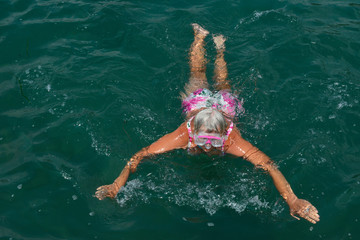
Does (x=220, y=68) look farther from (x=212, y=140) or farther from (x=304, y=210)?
(x=304, y=210)

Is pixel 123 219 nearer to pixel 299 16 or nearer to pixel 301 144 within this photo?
pixel 301 144

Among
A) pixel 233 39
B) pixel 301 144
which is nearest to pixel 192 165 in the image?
pixel 301 144

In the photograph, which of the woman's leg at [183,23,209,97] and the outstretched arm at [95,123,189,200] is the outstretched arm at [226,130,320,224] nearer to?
Result: the outstretched arm at [95,123,189,200]

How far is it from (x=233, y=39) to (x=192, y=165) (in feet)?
11.5

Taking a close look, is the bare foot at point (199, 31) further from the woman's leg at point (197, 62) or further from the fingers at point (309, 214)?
the fingers at point (309, 214)

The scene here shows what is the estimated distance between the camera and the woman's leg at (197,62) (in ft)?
22.2

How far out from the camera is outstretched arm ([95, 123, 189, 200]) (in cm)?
501

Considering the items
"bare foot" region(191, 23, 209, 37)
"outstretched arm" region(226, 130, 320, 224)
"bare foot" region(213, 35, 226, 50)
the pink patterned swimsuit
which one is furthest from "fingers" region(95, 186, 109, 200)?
"bare foot" region(191, 23, 209, 37)

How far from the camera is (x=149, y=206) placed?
16.6ft

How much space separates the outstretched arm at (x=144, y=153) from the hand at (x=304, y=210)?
1.83 metres

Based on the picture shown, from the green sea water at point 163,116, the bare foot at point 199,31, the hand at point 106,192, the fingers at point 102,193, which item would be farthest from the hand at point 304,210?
the bare foot at point 199,31

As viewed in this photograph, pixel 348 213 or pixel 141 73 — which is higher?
pixel 141 73

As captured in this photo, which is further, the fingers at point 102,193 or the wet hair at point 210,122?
the fingers at point 102,193

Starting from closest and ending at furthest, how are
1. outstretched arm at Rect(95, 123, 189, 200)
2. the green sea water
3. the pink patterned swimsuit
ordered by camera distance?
the green sea water → outstretched arm at Rect(95, 123, 189, 200) → the pink patterned swimsuit
